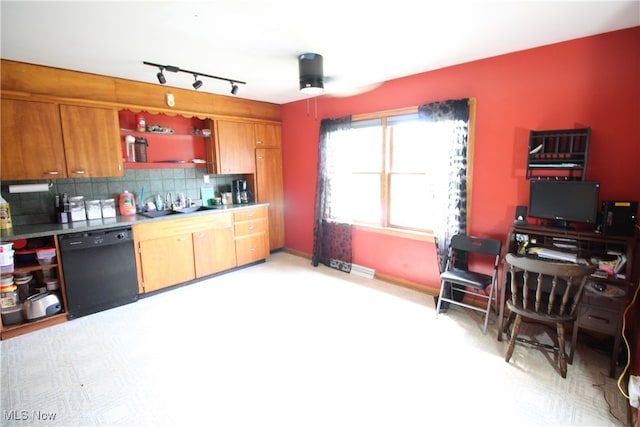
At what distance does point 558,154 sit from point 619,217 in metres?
0.64

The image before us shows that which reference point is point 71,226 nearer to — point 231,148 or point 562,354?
point 231,148

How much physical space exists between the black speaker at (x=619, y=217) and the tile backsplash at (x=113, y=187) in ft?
14.2

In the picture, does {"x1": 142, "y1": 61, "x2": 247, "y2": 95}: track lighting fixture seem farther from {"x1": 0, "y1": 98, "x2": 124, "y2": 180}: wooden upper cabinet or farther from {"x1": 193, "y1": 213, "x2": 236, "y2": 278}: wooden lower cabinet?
{"x1": 193, "y1": 213, "x2": 236, "y2": 278}: wooden lower cabinet

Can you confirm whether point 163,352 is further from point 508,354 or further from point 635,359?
point 635,359

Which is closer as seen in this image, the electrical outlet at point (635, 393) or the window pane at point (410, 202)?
the electrical outlet at point (635, 393)

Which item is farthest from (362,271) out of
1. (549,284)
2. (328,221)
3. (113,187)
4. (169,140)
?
(113,187)

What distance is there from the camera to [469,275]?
2904mm

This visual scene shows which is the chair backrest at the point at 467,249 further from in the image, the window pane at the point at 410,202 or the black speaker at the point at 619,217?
the black speaker at the point at 619,217

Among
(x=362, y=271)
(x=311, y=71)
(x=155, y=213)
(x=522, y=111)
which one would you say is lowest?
(x=362, y=271)

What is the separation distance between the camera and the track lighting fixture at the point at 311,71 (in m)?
2.69

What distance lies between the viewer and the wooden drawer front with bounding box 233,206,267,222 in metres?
4.32

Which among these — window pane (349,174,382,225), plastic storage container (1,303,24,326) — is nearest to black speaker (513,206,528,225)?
window pane (349,174,382,225)

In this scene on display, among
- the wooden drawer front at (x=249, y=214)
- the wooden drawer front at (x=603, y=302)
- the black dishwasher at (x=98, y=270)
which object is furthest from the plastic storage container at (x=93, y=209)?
the wooden drawer front at (x=603, y=302)

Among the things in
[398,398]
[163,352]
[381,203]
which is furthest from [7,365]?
[381,203]
